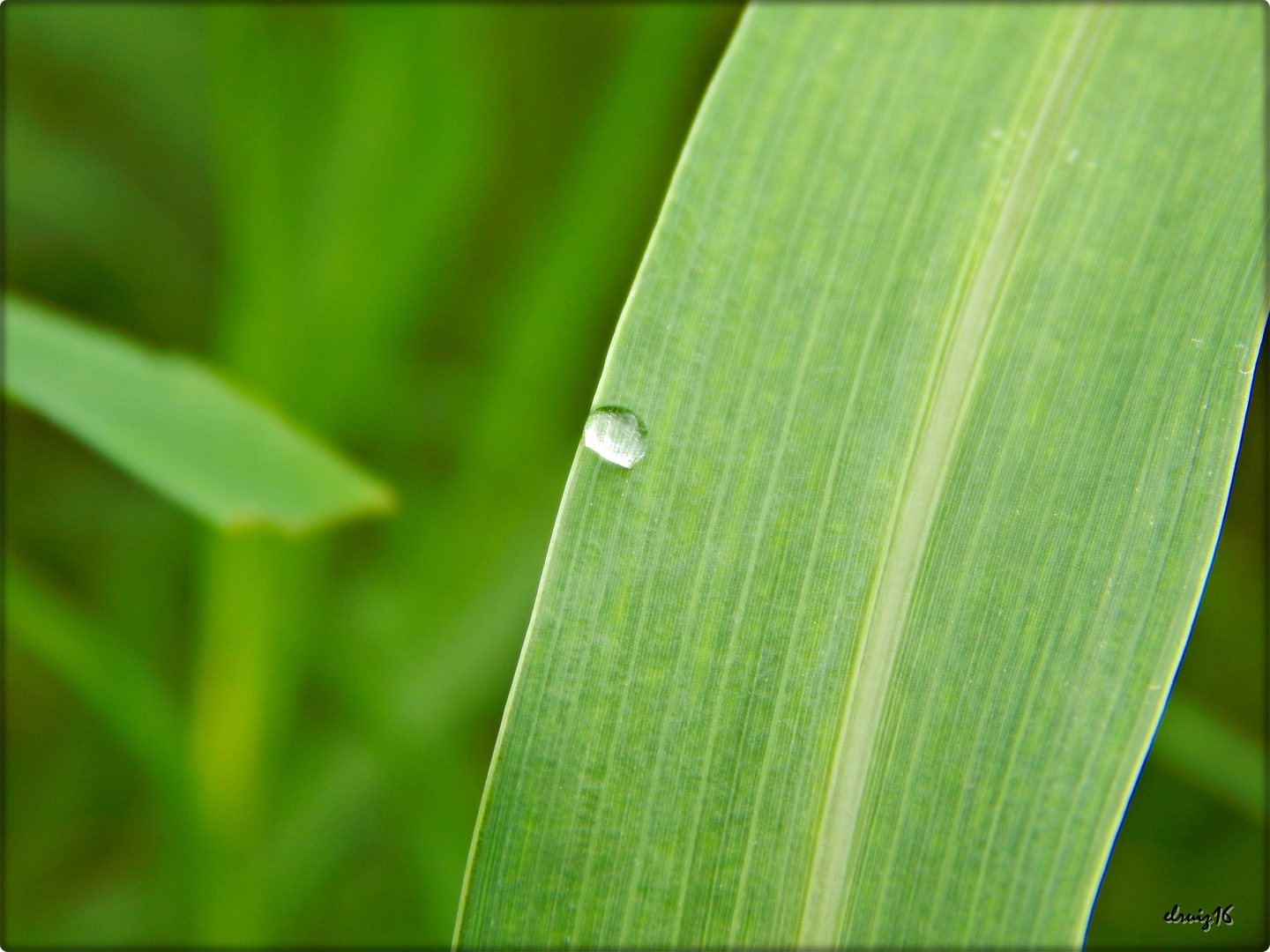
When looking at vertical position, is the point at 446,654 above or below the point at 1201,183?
below

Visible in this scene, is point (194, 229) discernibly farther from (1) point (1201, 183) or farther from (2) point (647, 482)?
(1) point (1201, 183)

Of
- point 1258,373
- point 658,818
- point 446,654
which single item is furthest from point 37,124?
point 1258,373

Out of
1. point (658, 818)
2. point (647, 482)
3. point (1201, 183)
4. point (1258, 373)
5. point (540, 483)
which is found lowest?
point (540, 483)

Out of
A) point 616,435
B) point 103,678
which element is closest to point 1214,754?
point 616,435
